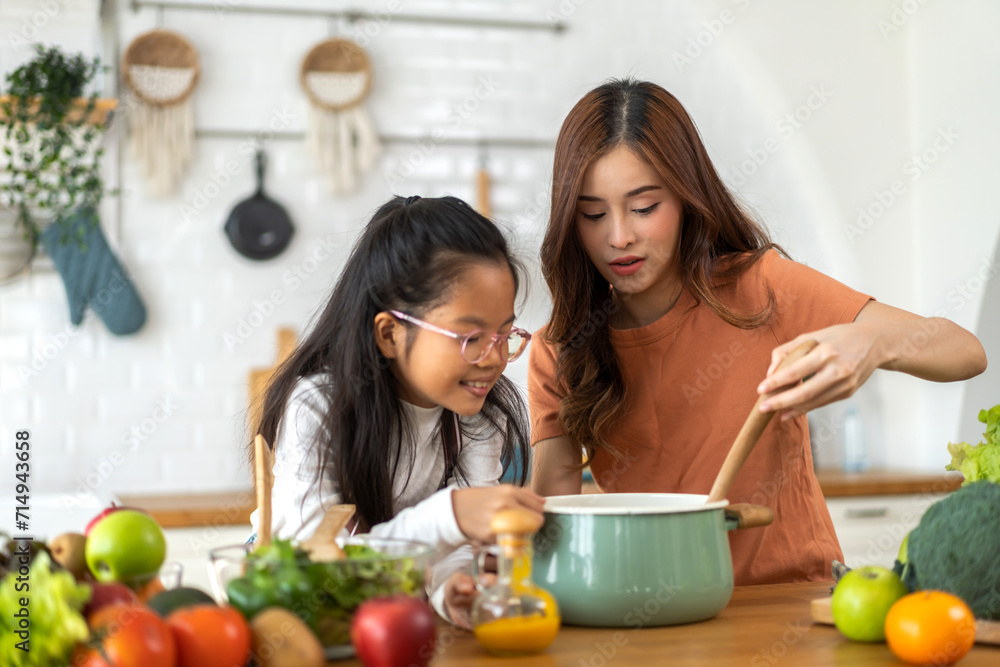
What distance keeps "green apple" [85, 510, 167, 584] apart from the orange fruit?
69 cm

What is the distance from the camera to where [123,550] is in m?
0.87

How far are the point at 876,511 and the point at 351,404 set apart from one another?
2529mm

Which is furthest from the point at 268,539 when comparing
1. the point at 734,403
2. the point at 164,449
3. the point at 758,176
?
the point at 758,176

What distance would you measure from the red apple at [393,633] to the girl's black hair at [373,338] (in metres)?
0.44

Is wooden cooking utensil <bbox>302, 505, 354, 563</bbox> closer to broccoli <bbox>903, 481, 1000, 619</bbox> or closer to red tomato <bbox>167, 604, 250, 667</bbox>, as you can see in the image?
red tomato <bbox>167, 604, 250, 667</bbox>

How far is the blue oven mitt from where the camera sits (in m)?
3.17

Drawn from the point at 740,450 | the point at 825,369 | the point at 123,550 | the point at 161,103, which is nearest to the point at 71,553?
the point at 123,550

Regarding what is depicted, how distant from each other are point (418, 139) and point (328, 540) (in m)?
2.81

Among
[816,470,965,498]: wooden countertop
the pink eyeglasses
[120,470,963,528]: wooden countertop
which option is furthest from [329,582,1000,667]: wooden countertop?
[816,470,965,498]: wooden countertop

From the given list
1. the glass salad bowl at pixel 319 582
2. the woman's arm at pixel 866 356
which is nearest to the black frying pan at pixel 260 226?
the woman's arm at pixel 866 356

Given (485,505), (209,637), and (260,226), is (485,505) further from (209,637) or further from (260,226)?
(260,226)

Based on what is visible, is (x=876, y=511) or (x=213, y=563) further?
(x=876, y=511)

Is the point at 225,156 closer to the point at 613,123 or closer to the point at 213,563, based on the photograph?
the point at 613,123

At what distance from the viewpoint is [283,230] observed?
339 cm
